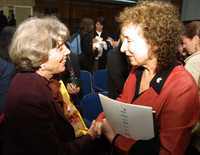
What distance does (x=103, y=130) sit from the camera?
181cm

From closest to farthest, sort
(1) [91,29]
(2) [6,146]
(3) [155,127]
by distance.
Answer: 1. (3) [155,127]
2. (2) [6,146]
3. (1) [91,29]

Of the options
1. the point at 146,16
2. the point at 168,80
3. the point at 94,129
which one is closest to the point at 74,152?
the point at 94,129

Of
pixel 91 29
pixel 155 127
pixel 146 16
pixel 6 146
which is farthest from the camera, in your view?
pixel 91 29

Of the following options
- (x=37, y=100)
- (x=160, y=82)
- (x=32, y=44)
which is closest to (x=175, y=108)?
(x=160, y=82)

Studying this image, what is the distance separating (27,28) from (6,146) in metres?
0.61

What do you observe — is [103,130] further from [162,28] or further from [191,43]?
[191,43]

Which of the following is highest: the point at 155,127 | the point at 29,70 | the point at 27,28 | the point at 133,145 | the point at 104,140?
the point at 27,28

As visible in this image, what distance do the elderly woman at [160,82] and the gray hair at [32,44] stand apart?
1.27 ft

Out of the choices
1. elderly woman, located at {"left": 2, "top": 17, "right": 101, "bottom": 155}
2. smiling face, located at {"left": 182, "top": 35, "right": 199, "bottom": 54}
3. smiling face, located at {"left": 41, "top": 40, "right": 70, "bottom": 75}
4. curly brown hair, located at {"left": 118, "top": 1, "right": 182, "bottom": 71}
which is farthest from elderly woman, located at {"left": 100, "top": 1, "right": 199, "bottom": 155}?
smiling face, located at {"left": 182, "top": 35, "right": 199, "bottom": 54}

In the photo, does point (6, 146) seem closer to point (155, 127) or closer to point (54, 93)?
point (54, 93)

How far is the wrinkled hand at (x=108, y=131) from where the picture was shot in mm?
1729

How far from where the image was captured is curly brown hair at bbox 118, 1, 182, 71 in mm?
1575

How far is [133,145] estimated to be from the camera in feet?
5.19

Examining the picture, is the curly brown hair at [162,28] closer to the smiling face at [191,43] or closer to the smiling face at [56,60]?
the smiling face at [56,60]
